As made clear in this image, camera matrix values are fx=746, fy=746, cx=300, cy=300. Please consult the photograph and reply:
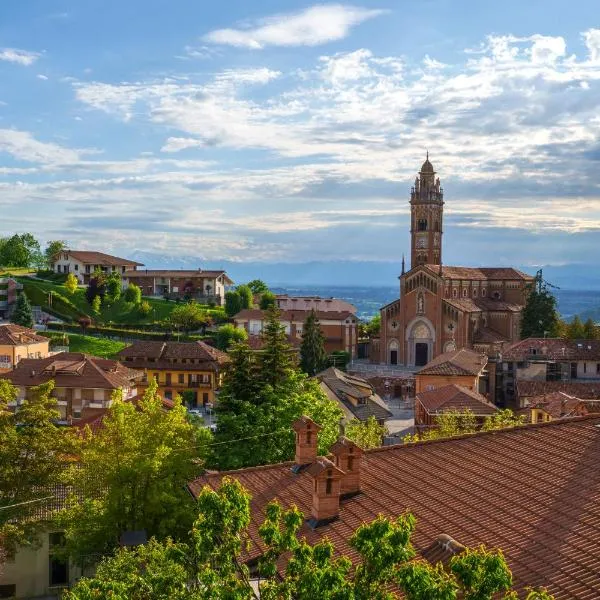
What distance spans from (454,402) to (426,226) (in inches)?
2640

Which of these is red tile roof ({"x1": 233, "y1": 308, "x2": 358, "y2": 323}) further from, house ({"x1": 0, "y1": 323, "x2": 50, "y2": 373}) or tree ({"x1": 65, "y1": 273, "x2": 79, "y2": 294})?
house ({"x1": 0, "y1": 323, "x2": 50, "y2": 373})

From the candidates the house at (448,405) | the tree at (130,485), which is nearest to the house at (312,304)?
the house at (448,405)

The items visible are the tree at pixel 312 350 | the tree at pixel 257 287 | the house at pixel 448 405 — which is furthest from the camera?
the tree at pixel 257 287

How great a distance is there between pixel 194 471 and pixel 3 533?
5.94 m

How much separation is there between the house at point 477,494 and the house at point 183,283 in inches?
4092

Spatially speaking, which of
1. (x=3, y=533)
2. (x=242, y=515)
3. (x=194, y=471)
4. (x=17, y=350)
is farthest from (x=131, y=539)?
(x=17, y=350)

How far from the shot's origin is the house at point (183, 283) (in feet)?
404

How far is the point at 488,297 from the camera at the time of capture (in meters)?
105

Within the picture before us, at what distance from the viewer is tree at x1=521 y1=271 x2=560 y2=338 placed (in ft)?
306

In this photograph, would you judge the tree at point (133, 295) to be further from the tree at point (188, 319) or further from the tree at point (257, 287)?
the tree at point (257, 287)

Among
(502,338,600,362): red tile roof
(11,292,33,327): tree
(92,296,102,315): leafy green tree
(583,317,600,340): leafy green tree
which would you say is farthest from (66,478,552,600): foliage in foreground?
(92,296,102,315): leafy green tree

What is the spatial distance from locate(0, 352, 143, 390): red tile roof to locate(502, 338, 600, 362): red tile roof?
3590 cm

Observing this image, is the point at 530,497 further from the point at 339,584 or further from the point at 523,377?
the point at 523,377

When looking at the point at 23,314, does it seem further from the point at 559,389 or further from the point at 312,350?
the point at 559,389
